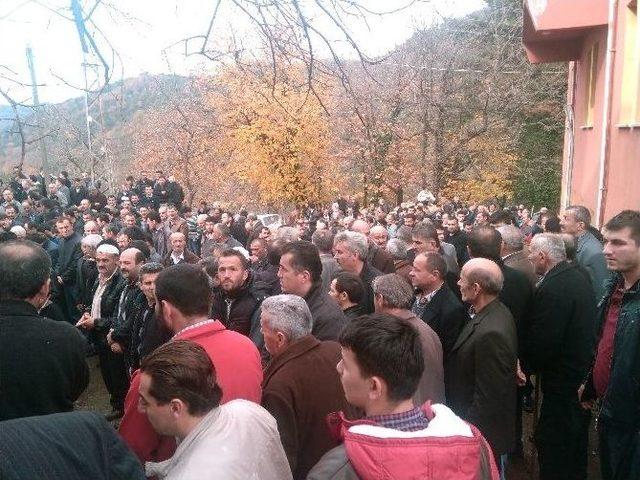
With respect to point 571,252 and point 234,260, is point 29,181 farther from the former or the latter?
point 571,252

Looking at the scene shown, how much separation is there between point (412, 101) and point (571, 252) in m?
20.0

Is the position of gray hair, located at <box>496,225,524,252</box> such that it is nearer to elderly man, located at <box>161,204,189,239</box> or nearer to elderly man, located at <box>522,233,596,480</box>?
elderly man, located at <box>522,233,596,480</box>

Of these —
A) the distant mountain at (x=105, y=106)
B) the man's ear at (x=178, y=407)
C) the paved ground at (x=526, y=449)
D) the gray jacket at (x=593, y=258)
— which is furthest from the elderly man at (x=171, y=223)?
the man's ear at (x=178, y=407)

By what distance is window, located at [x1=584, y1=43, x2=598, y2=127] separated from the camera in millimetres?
12248

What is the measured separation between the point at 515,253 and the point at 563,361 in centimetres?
141

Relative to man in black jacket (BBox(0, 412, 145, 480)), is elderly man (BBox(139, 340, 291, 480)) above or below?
below

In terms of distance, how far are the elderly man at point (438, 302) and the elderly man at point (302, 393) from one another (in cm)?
142

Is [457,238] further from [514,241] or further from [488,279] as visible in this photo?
[488,279]


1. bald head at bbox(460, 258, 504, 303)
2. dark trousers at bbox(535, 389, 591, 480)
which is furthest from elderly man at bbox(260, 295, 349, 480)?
dark trousers at bbox(535, 389, 591, 480)

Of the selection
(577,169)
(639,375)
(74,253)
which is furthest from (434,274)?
(577,169)

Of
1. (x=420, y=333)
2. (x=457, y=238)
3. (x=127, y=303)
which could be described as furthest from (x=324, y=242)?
(x=420, y=333)

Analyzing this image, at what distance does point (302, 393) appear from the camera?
2613mm

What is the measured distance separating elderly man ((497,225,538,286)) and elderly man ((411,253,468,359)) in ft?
2.94

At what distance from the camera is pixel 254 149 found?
77.2 ft
